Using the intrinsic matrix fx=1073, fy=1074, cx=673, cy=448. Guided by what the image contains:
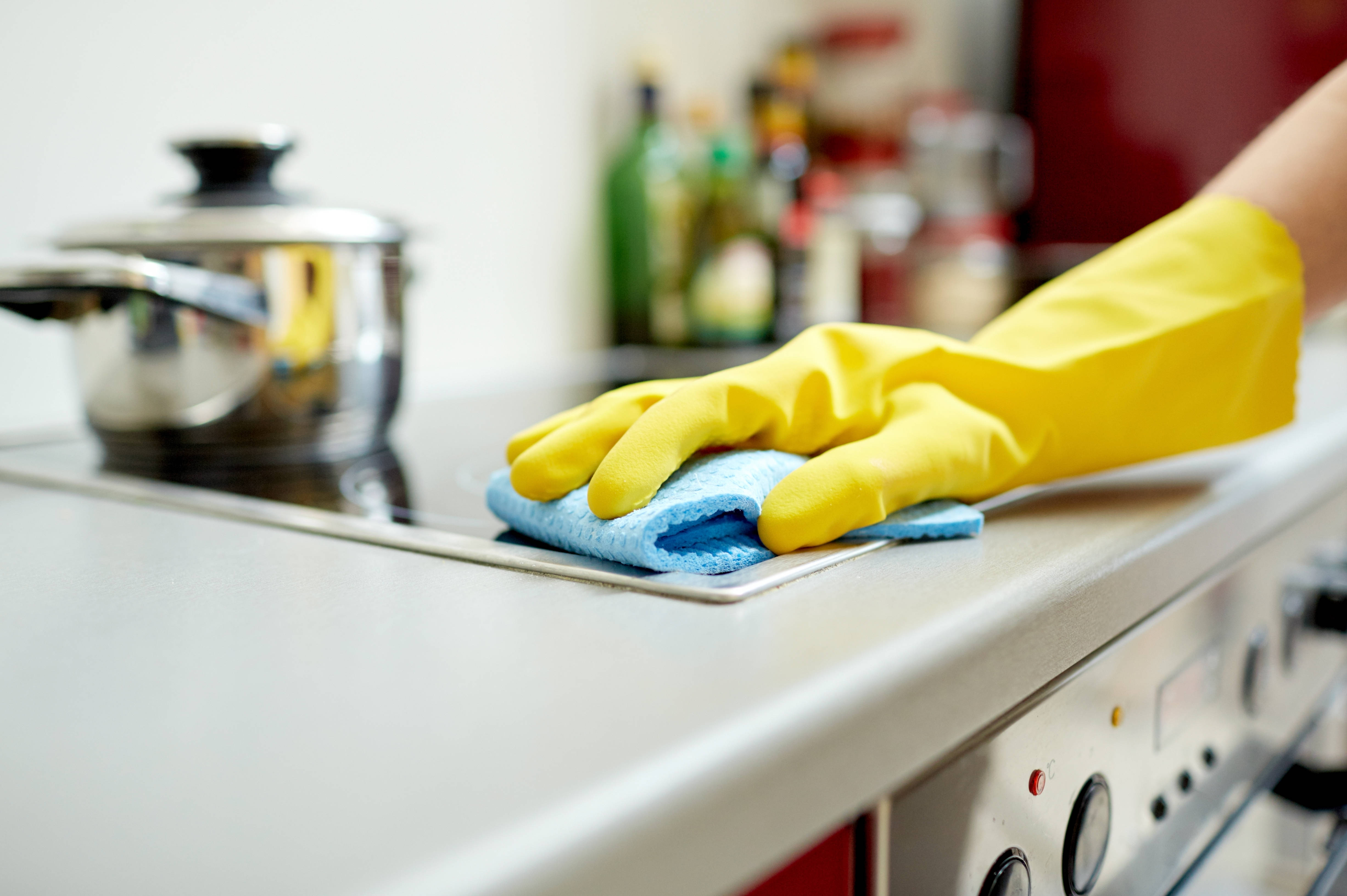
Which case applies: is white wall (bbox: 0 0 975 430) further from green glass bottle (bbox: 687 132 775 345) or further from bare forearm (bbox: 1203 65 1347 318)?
bare forearm (bbox: 1203 65 1347 318)

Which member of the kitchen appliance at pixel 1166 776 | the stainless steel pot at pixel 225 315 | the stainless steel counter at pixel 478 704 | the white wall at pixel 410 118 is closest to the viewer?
the stainless steel counter at pixel 478 704

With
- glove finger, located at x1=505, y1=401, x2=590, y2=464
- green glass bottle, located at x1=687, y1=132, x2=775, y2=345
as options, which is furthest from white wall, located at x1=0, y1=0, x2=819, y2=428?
glove finger, located at x1=505, y1=401, x2=590, y2=464

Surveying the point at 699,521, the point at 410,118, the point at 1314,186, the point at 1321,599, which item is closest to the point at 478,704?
the point at 699,521

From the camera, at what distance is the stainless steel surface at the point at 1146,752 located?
0.34 m

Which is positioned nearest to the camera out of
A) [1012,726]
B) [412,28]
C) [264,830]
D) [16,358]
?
[264,830]

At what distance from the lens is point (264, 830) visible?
211 mm

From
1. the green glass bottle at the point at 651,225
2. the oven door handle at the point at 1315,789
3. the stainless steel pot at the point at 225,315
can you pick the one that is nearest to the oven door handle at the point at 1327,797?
the oven door handle at the point at 1315,789

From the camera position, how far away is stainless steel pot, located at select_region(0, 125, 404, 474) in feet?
1.90

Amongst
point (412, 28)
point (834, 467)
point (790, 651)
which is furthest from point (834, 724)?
point (412, 28)

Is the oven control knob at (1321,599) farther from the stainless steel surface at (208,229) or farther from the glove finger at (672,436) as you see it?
the stainless steel surface at (208,229)

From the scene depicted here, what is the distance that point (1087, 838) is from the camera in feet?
1.32

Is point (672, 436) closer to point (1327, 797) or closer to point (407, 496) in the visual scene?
point (407, 496)

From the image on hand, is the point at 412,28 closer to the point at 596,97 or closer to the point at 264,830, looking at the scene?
the point at 596,97

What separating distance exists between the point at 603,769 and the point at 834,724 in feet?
0.22
